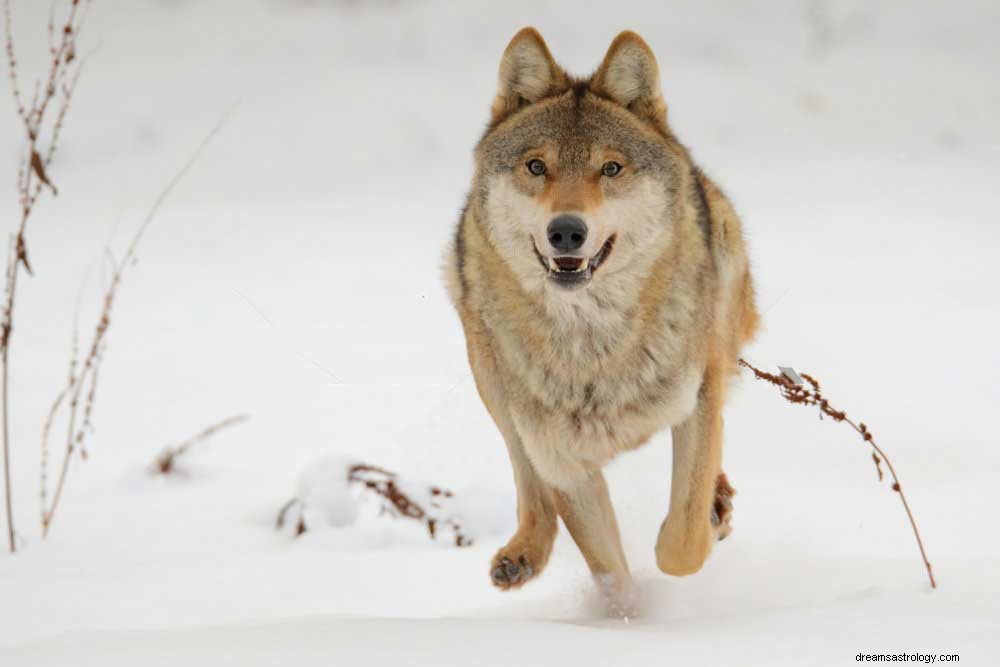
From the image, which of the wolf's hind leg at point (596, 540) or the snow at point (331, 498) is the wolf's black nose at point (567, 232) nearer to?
the wolf's hind leg at point (596, 540)

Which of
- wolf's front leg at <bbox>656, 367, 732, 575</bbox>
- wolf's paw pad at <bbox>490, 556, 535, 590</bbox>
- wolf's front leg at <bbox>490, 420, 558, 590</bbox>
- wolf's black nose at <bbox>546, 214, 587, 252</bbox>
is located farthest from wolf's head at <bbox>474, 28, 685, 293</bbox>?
wolf's paw pad at <bbox>490, 556, 535, 590</bbox>

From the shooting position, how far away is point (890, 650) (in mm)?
2607

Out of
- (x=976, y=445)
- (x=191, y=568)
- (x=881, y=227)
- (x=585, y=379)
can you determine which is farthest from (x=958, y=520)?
(x=881, y=227)

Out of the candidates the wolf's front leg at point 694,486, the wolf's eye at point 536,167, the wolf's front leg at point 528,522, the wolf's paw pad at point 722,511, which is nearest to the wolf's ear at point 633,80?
the wolf's eye at point 536,167

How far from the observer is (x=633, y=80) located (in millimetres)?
3666

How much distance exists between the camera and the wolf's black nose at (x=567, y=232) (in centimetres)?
320

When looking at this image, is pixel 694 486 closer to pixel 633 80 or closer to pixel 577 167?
pixel 577 167

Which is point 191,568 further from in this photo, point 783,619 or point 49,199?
point 49,199

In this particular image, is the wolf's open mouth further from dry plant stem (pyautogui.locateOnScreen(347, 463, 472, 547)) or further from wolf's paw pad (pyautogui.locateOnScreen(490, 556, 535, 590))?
dry plant stem (pyautogui.locateOnScreen(347, 463, 472, 547))

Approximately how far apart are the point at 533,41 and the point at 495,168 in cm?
42

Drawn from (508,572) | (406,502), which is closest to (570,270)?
(508,572)

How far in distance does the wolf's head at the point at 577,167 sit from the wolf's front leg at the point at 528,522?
755 millimetres

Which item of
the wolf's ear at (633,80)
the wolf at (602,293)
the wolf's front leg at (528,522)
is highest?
the wolf's ear at (633,80)

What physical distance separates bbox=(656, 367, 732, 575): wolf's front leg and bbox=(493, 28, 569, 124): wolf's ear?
1.03 meters
